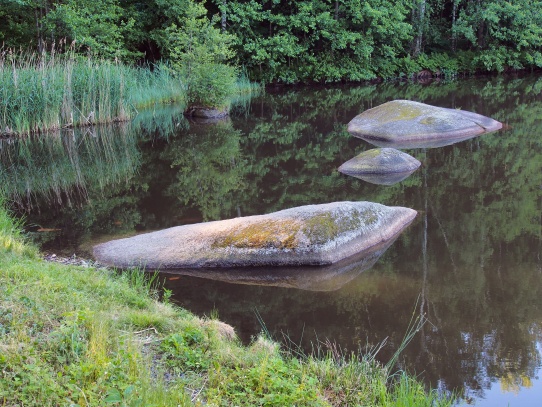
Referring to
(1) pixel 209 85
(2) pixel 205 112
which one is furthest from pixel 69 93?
(1) pixel 209 85

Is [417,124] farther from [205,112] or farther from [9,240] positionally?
[9,240]

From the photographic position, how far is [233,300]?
6.23m

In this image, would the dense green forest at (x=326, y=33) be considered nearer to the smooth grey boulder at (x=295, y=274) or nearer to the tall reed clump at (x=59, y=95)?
the tall reed clump at (x=59, y=95)

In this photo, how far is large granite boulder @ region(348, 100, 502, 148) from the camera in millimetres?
14734

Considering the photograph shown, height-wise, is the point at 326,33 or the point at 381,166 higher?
the point at 326,33

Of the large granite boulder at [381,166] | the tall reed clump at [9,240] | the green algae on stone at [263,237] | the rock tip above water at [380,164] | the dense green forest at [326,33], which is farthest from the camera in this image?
the dense green forest at [326,33]

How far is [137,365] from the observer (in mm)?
3561

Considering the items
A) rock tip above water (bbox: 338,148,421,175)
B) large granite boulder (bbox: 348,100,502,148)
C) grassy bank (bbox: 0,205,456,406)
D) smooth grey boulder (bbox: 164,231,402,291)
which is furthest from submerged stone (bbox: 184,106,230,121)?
grassy bank (bbox: 0,205,456,406)

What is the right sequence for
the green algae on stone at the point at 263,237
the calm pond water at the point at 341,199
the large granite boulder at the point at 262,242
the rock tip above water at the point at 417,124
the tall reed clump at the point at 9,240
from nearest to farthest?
the calm pond water at the point at 341,199 < the tall reed clump at the point at 9,240 < the large granite boulder at the point at 262,242 < the green algae on stone at the point at 263,237 < the rock tip above water at the point at 417,124

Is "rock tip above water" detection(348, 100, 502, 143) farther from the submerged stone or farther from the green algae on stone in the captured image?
the green algae on stone

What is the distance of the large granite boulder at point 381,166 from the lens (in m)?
11.5

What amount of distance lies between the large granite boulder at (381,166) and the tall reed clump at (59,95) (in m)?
7.71

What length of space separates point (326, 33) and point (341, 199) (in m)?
19.1

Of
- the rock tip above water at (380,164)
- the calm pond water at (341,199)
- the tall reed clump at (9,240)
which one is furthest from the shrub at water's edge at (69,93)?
the tall reed clump at (9,240)
